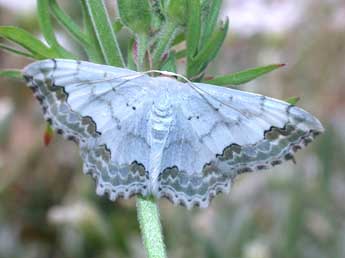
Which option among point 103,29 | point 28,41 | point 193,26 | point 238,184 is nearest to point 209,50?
point 193,26

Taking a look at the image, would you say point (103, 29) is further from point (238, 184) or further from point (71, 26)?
point (238, 184)

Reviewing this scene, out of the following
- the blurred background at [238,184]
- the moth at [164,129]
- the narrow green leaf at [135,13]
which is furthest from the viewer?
the blurred background at [238,184]

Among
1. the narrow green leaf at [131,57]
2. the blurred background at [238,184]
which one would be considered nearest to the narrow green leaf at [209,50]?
the narrow green leaf at [131,57]

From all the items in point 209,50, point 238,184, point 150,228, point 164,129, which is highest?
point 209,50

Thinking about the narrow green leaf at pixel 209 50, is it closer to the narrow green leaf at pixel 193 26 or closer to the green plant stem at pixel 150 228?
the narrow green leaf at pixel 193 26

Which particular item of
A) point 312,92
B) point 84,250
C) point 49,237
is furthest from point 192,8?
point 312,92

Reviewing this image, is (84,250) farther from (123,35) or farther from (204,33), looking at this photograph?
(204,33)
